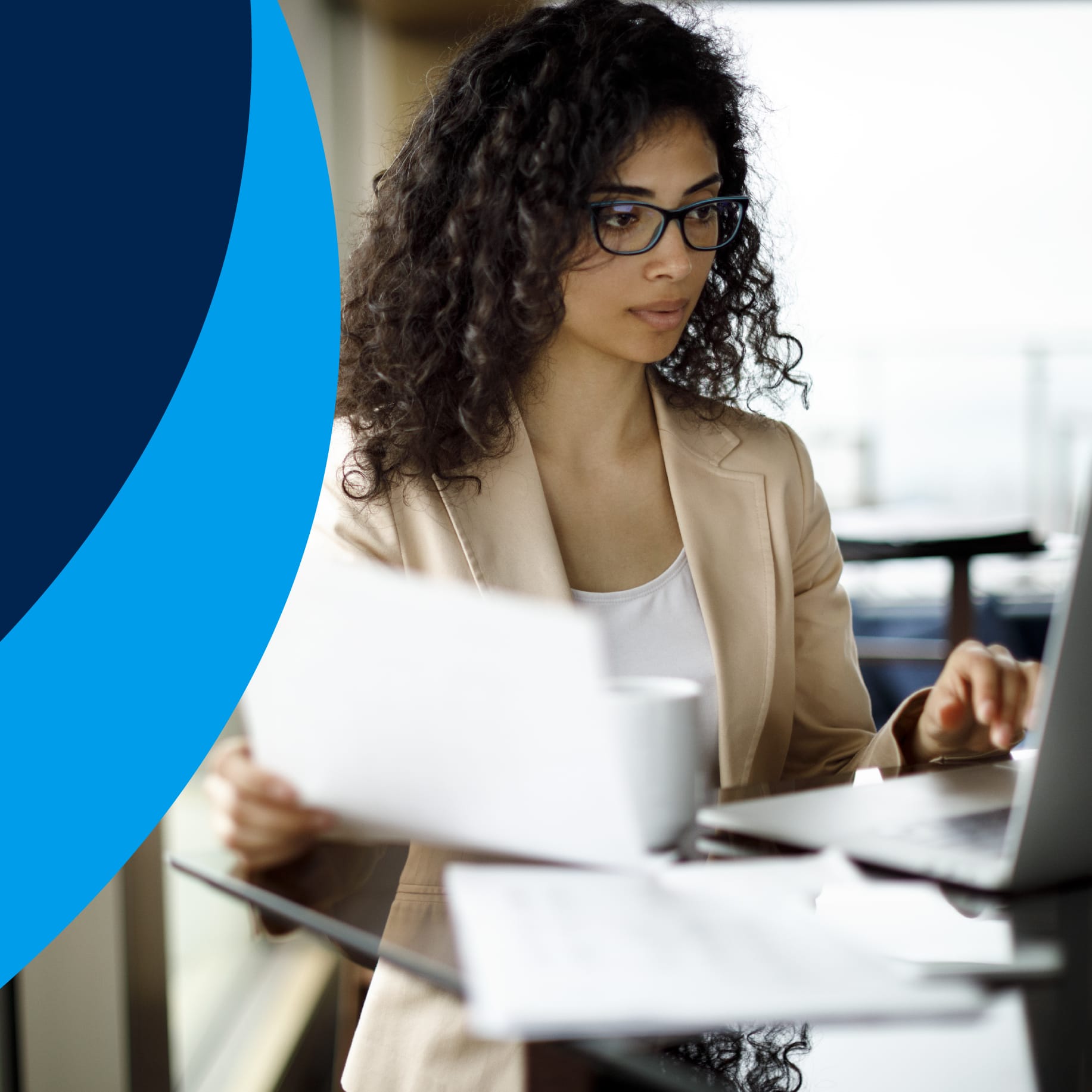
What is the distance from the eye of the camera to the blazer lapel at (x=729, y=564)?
1.27 metres

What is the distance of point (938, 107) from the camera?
5.61 metres

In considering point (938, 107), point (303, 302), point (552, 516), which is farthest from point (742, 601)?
point (938, 107)

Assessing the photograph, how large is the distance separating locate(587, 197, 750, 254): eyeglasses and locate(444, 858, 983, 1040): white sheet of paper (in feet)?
2.56

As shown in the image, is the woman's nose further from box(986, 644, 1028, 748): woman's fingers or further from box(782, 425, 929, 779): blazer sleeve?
box(986, 644, 1028, 748): woman's fingers

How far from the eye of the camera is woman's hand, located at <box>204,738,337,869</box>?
2.43 ft

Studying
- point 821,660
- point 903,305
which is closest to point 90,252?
point 821,660

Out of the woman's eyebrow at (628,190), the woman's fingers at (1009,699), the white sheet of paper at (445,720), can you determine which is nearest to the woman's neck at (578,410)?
the woman's eyebrow at (628,190)

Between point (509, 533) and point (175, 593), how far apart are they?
403 millimetres

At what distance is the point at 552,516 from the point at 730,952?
34.6 inches

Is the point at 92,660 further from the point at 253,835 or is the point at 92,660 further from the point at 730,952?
the point at 730,952

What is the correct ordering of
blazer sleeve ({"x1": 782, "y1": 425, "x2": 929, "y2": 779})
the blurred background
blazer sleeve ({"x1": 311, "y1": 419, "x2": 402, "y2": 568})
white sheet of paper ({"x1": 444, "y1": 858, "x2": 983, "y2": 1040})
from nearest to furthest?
white sheet of paper ({"x1": 444, "y1": 858, "x2": 983, "y2": 1040}) < blazer sleeve ({"x1": 311, "y1": 419, "x2": 402, "y2": 568}) < blazer sleeve ({"x1": 782, "y1": 425, "x2": 929, "y2": 779}) < the blurred background

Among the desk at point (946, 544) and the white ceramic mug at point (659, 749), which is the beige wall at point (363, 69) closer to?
the desk at point (946, 544)

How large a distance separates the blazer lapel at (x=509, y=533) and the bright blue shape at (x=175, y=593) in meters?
0.18

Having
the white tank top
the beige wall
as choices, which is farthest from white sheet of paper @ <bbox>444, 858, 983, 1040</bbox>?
the beige wall
